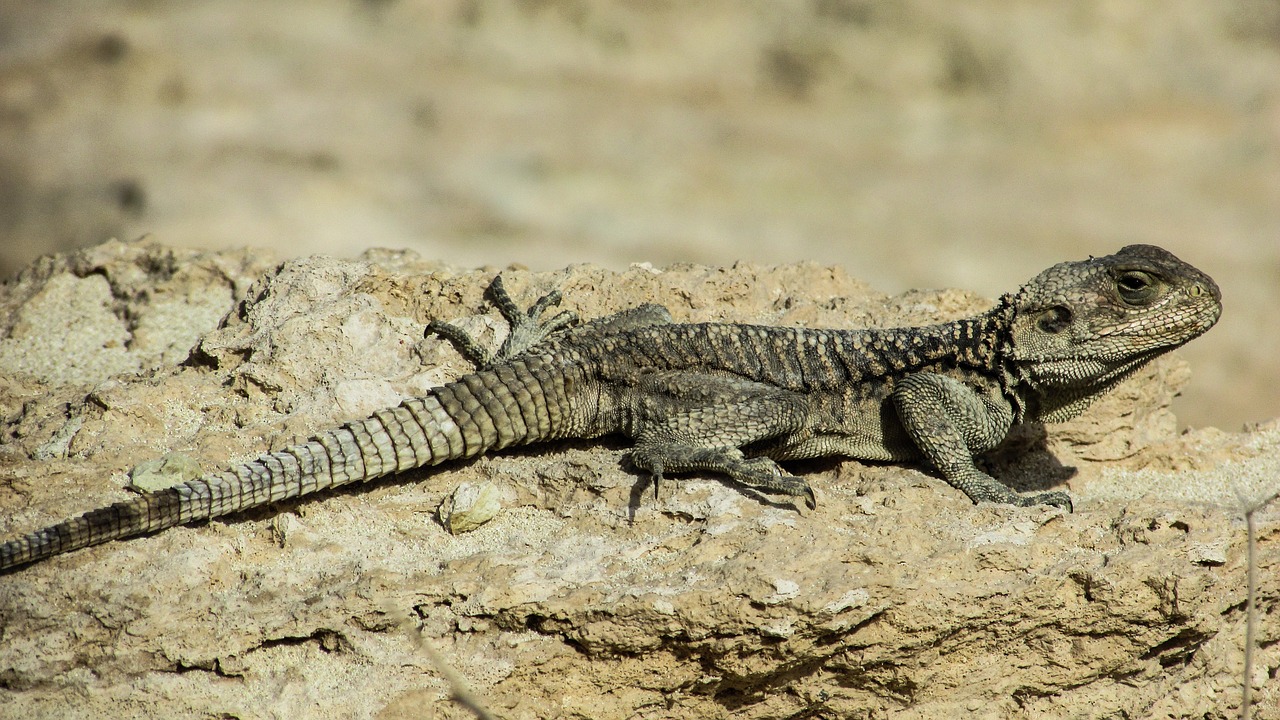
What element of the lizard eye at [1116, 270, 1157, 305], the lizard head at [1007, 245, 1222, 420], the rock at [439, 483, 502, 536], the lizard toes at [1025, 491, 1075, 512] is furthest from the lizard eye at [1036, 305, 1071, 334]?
the rock at [439, 483, 502, 536]

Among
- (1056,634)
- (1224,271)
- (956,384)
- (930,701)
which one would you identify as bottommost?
(930,701)

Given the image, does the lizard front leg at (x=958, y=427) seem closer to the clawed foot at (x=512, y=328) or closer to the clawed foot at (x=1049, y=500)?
the clawed foot at (x=1049, y=500)

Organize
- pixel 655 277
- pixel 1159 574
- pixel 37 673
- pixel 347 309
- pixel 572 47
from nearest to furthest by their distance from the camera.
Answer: pixel 37 673 < pixel 1159 574 < pixel 347 309 < pixel 655 277 < pixel 572 47

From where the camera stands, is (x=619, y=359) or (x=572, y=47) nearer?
(x=619, y=359)

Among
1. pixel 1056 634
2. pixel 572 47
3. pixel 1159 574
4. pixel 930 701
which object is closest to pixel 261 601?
pixel 930 701

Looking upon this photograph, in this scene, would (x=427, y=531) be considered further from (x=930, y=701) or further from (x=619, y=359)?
(x=930, y=701)

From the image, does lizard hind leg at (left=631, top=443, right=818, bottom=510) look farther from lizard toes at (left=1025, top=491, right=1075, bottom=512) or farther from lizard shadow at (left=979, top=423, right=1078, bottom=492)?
lizard shadow at (left=979, top=423, right=1078, bottom=492)

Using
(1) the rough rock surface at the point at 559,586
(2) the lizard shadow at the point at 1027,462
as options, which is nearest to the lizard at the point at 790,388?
(1) the rough rock surface at the point at 559,586
